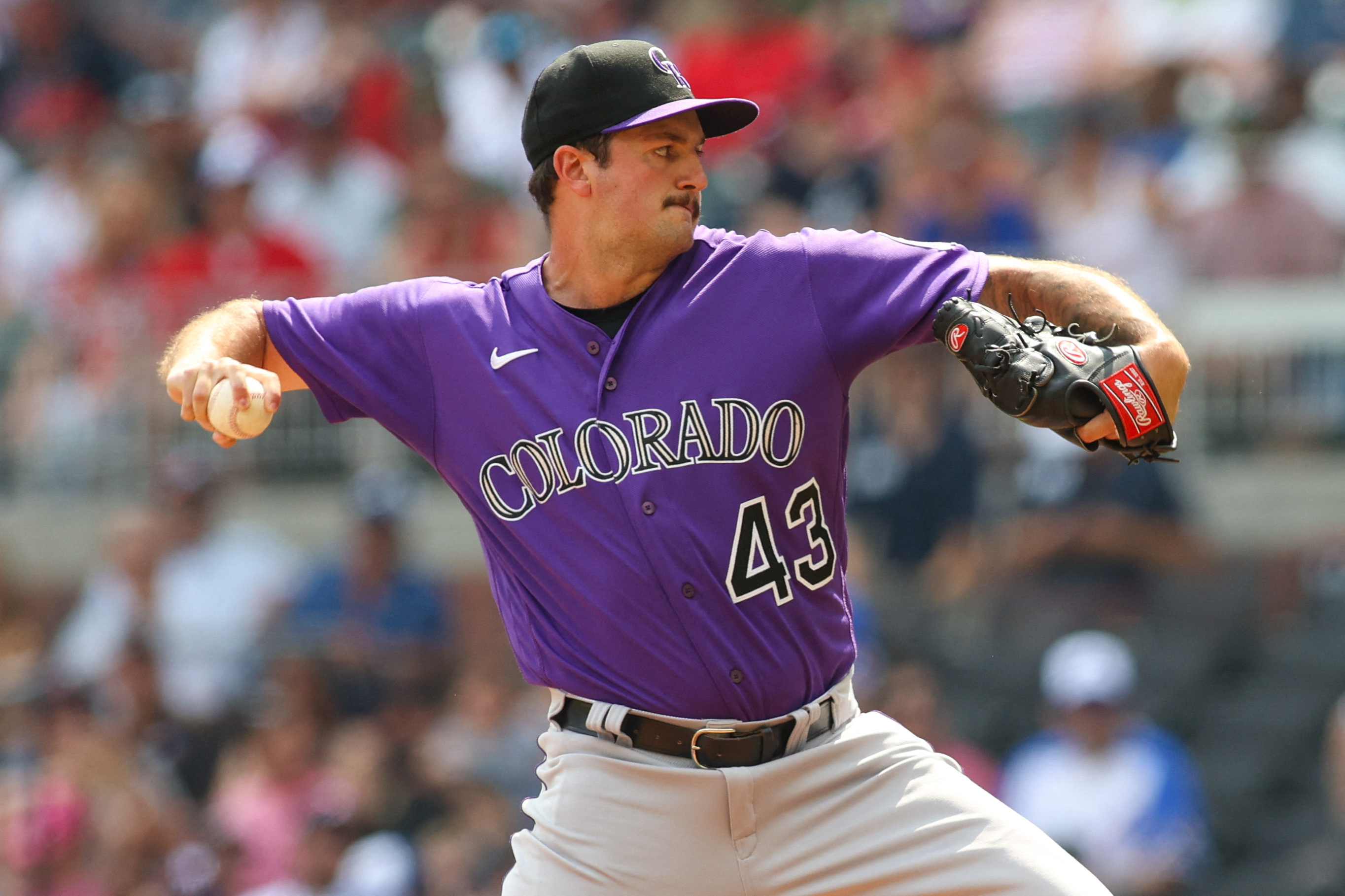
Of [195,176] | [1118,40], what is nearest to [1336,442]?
[1118,40]

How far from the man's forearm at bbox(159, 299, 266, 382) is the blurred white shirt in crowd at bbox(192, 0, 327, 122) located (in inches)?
288

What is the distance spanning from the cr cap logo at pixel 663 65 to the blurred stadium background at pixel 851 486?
3.63 metres

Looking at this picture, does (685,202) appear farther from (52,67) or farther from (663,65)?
(52,67)

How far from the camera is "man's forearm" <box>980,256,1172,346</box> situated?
3062mm

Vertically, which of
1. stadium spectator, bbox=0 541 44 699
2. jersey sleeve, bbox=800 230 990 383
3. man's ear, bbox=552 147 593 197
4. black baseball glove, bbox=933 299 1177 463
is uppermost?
man's ear, bbox=552 147 593 197

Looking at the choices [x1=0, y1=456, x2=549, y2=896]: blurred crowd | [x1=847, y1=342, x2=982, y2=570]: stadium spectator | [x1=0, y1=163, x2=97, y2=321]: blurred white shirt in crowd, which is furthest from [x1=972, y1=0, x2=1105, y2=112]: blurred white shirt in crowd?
[x1=0, y1=163, x2=97, y2=321]: blurred white shirt in crowd

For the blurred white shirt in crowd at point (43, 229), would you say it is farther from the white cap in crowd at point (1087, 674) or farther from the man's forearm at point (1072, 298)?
the man's forearm at point (1072, 298)

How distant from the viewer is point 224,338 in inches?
134

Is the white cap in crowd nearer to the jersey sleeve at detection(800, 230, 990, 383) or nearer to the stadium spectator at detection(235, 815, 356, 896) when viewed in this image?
the stadium spectator at detection(235, 815, 356, 896)

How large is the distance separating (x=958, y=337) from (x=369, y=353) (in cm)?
119

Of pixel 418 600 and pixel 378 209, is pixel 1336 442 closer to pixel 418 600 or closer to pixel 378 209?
pixel 418 600

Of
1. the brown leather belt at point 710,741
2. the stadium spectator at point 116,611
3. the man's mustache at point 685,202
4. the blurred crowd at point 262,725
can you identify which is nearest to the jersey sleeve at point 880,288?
the man's mustache at point 685,202

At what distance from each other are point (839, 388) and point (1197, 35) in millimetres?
6211

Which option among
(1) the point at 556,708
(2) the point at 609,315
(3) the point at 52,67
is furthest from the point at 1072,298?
(3) the point at 52,67
